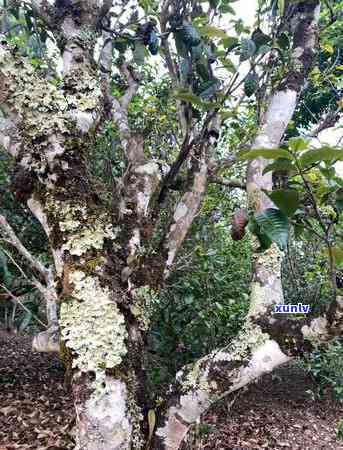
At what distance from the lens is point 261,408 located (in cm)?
Result: 362

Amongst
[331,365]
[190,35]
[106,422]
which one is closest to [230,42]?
[190,35]

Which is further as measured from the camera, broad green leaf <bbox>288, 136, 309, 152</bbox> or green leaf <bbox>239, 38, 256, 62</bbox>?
green leaf <bbox>239, 38, 256, 62</bbox>

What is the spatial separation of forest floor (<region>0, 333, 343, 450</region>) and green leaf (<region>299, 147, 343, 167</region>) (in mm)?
1594

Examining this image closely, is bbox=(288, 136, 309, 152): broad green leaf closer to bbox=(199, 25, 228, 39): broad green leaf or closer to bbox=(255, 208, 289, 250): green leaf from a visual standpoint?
bbox=(255, 208, 289, 250): green leaf

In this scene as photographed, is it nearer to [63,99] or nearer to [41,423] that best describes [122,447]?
[63,99]

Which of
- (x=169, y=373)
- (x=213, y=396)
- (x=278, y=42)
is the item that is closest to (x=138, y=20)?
(x=278, y=42)

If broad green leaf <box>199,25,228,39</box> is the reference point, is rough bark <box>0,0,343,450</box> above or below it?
below

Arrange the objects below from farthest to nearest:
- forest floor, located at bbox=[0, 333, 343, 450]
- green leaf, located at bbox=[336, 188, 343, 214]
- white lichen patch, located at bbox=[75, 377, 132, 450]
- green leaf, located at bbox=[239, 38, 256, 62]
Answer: forest floor, located at bbox=[0, 333, 343, 450] < green leaf, located at bbox=[239, 38, 256, 62] < white lichen patch, located at bbox=[75, 377, 132, 450] < green leaf, located at bbox=[336, 188, 343, 214]

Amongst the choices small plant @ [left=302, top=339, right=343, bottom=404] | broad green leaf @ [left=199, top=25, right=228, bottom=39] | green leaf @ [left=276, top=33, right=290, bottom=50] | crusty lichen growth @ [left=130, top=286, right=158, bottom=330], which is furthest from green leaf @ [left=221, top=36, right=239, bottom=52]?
small plant @ [left=302, top=339, right=343, bottom=404]

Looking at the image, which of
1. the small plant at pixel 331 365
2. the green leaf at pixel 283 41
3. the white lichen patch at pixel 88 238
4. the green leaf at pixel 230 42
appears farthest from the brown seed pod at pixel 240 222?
the small plant at pixel 331 365

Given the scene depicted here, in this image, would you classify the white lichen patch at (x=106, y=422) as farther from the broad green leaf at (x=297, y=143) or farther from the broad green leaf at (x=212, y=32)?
the broad green leaf at (x=212, y=32)

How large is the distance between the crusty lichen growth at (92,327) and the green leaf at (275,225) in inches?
20.3

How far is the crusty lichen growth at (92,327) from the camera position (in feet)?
3.35

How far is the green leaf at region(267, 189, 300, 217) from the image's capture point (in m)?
0.77
